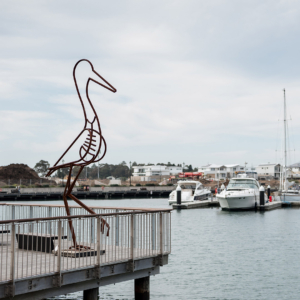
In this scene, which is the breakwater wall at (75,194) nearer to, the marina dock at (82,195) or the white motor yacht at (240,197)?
the marina dock at (82,195)

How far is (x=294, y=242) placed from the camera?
96.8ft

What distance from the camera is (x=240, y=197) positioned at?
2115 inches

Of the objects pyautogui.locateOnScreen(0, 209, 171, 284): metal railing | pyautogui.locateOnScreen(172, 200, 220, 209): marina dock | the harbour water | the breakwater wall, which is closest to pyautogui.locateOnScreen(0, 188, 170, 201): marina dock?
the breakwater wall

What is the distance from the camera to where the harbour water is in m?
16.3

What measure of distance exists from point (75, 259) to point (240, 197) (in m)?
45.7

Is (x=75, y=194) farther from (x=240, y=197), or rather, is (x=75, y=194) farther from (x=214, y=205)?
(x=240, y=197)

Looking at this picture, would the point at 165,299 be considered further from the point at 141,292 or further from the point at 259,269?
the point at 259,269

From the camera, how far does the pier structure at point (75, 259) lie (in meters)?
8.88

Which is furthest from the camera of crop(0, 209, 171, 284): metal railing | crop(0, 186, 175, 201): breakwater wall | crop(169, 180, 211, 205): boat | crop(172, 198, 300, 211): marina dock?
crop(0, 186, 175, 201): breakwater wall

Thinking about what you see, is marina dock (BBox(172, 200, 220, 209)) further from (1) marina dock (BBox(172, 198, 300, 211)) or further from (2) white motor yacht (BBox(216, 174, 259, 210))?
(2) white motor yacht (BBox(216, 174, 259, 210))

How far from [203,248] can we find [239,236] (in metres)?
6.62

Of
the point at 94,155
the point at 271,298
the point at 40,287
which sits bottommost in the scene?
the point at 271,298

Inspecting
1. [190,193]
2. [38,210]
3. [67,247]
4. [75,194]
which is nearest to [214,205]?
[190,193]

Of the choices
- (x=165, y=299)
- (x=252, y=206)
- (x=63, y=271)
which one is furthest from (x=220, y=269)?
(x=252, y=206)
